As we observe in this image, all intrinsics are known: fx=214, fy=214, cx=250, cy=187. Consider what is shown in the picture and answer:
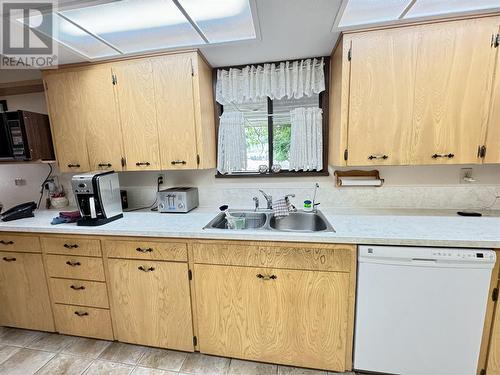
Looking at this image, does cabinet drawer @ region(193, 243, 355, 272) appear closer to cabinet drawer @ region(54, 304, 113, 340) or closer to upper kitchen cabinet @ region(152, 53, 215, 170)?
upper kitchen cabinet @ region(152, 53, 215, 170)

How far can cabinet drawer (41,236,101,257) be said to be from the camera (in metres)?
1.54

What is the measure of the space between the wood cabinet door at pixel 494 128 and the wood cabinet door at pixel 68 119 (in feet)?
9.46

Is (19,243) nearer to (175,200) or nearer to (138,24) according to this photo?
(175,200)

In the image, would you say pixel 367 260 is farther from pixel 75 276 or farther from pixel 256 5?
pixel 75 276

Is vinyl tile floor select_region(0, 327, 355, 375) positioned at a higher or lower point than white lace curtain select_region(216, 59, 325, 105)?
lower

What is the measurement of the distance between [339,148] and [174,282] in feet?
4.88

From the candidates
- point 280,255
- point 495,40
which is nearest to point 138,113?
point 280,255

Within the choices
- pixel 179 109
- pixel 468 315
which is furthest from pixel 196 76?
pixel 468 315

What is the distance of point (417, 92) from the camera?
1392mm

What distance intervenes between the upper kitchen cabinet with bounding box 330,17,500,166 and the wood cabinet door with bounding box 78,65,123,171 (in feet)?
5.81

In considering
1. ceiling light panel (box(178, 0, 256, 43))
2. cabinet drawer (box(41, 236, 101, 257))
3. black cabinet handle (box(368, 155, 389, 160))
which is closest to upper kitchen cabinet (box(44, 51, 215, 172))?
ceiling light panel (box(178, 0, 256, 43))

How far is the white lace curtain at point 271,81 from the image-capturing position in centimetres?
179

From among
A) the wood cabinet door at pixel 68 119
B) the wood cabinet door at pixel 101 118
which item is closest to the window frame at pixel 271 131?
the wood cabinet door at pixel 101 118

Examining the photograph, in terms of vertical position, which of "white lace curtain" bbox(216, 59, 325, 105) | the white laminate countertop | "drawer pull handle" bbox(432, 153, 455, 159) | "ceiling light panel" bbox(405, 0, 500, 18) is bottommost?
the white laminate countertop
